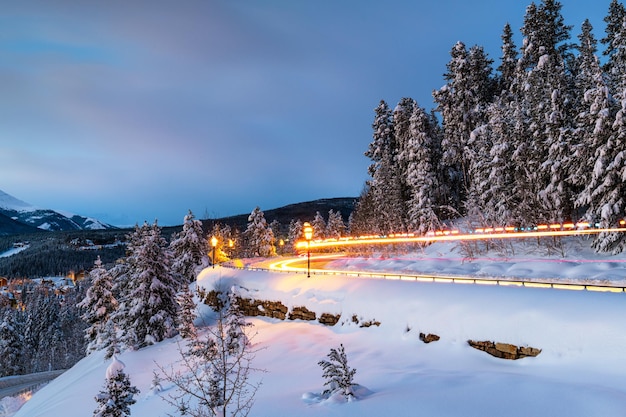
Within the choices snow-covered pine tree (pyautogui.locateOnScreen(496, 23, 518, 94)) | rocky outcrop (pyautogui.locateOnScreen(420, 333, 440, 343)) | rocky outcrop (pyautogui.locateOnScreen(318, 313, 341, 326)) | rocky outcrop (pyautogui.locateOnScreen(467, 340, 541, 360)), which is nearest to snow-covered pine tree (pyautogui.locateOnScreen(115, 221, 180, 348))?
rocky outcrop (pyautogui.locateOnScreen(318, 313, 341, 326))

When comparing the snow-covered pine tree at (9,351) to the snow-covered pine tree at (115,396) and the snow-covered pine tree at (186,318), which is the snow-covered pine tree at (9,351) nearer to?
the snow-covered pine tree at (186,318)

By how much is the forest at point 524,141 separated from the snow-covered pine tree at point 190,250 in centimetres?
2167

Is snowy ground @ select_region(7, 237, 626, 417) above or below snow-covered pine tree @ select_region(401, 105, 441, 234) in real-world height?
below

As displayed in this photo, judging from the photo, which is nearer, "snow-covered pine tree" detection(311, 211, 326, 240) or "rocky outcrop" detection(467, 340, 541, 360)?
"rocky outcrop" detection(467, 340, 541, 360)

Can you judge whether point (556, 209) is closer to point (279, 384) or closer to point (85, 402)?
point (279, 384)

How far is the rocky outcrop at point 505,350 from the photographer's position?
9766 millimetres

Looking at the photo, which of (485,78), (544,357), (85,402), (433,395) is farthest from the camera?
(485,78)

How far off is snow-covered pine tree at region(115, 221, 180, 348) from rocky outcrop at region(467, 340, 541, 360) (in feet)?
66.5

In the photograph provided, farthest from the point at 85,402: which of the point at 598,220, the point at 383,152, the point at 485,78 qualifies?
the point at 485,78

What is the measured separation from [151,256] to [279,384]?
18.3 meters

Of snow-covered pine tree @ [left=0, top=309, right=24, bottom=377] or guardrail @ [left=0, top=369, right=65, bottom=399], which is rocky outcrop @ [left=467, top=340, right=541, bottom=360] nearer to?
guardrail @ [left=0, top=369, right=65, bottom=399]

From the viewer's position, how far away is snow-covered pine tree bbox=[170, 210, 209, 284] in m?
45.2

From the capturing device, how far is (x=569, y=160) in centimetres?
2492

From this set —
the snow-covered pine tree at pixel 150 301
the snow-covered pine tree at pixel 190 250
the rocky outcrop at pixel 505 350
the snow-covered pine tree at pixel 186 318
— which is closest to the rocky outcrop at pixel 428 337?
the rocky outcrop at pixel 505 350
